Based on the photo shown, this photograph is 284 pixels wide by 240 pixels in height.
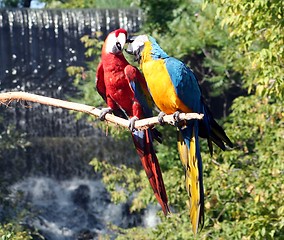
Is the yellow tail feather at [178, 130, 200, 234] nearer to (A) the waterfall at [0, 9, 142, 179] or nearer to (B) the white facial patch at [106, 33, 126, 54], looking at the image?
(B) the white facial patch at [106, 33, 126, 54]

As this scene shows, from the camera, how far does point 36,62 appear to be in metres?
11.6

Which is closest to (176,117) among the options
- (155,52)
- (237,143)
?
(155,52)

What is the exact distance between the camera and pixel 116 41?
14.6 ft

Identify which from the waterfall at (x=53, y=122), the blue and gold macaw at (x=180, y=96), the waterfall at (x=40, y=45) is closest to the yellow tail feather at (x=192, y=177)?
the blue and gold macaw at (x=180, y=96)

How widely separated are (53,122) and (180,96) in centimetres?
750

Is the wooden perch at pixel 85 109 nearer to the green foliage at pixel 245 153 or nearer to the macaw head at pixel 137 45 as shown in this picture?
the macaw head at pixel 137 45

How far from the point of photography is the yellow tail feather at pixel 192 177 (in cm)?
408

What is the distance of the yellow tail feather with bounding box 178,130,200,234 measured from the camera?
13.4ft

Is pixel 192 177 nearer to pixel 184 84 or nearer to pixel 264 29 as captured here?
pixel 184 84

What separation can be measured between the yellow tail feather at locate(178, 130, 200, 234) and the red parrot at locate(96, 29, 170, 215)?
16 centimetres

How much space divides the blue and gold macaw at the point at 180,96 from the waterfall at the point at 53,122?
6658 mm

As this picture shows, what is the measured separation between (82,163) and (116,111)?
6854 millimetres

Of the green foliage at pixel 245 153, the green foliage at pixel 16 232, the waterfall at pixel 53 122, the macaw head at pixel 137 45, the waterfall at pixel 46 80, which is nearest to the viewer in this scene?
the macaw head at pixel 137 45

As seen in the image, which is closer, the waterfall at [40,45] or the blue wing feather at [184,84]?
the blue wing feather at [184,84]
